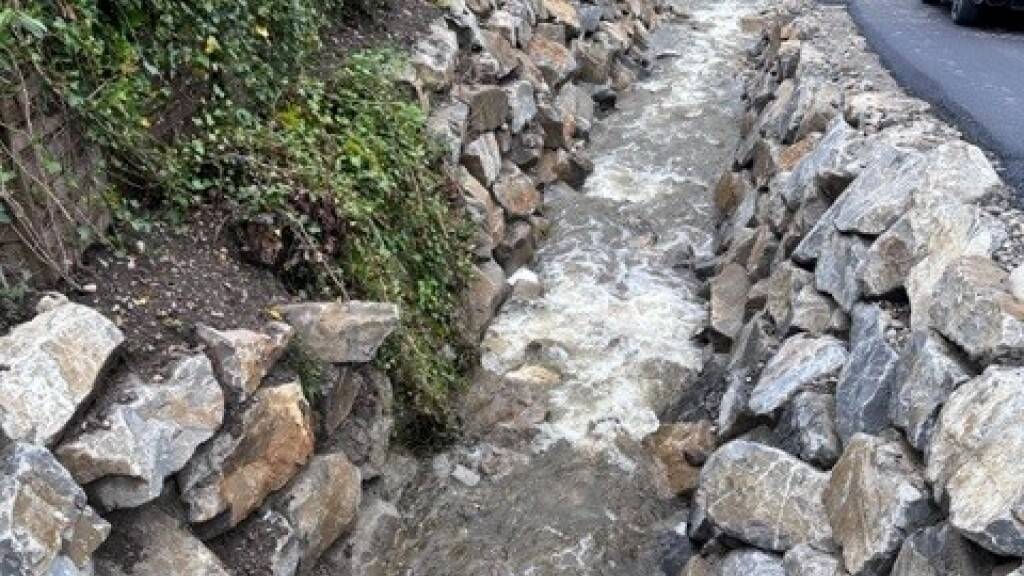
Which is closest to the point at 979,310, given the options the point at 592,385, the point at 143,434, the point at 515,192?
the point at 592,385

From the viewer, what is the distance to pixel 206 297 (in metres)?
5.21

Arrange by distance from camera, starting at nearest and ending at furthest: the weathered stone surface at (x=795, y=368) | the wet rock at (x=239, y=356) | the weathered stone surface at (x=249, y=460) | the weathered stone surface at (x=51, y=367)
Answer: the weathered stone surface at (x=51, y=367)
the weathered stone surface at (x=249, y=460)
the wet rock at (x=239, y=356)
the weathered stone surface at (x=795, y=368)

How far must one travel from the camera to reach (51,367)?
406 cm

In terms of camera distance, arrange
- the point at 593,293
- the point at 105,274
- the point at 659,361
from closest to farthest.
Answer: the point at 105,274, the point at 659,361, the point at 593,293

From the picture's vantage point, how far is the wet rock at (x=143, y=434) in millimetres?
4020

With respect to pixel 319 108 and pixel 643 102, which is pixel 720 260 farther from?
pixel 643 102

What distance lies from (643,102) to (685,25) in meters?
4.40

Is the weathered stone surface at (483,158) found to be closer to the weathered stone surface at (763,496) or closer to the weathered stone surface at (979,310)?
the weathered stone surface at (763,496)

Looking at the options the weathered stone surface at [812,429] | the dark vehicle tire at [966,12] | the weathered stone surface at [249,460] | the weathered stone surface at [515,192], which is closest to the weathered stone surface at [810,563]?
the weathered stone surface at [812,429]

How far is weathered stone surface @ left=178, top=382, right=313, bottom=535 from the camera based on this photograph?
4527 millimetres

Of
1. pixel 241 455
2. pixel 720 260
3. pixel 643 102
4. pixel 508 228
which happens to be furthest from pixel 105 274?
pixel 643 102

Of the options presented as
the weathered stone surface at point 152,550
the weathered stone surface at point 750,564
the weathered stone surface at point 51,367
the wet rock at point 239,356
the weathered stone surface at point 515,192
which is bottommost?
the weathered stone surface at point 515,192

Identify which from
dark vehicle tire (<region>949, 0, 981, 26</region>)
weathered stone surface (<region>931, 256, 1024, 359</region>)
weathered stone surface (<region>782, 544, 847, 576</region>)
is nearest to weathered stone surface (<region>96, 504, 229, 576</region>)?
weathered stone surface (<region>782, 544, 847, 576</region>)

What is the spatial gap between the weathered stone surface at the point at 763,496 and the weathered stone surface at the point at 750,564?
2.4 inches
